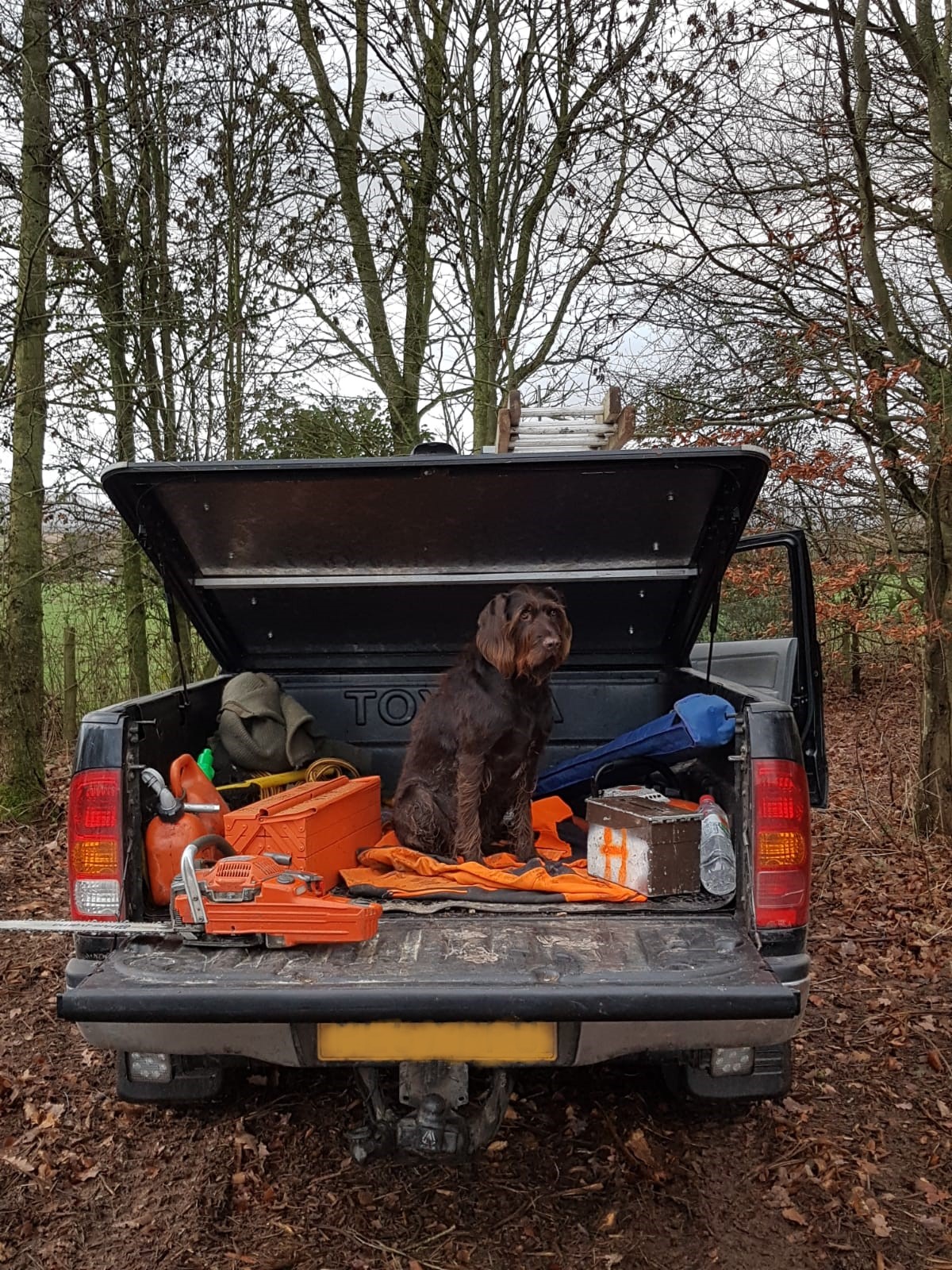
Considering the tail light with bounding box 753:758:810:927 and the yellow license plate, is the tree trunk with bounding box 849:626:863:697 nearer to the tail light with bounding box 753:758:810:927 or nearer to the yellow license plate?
the tail light with bounding box 753:758:810:927

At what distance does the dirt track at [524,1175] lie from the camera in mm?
2633

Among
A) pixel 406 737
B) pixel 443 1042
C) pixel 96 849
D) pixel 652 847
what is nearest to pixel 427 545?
pixel 406 737

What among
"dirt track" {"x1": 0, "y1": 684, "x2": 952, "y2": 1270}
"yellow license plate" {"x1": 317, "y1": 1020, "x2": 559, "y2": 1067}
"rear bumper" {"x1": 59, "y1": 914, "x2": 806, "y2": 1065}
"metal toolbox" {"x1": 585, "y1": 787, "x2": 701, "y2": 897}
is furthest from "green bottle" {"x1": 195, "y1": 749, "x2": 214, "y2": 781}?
"yellow license plate" {"x1": 317, "y1": 1020, "x2": 559, "y2": 1067}

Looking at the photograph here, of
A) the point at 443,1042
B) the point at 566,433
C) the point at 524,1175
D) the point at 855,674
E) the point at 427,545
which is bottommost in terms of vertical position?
the point at 524,1175

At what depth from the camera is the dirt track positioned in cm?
263

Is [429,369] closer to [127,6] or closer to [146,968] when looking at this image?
[127,6]

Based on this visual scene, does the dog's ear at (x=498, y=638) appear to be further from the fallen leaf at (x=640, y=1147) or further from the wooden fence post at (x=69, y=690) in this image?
the wooden fence post at (x=69, y=690)

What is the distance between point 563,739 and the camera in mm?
4730

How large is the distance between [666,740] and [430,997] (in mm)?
1736

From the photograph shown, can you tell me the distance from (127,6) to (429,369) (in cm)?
378

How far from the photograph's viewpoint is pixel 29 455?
707 cm

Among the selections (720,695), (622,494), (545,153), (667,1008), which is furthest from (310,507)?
(545,153)

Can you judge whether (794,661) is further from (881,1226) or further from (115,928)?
(115,928)

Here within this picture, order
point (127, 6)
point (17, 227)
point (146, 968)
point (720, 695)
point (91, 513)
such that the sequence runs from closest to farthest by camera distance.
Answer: point (146, 968) → point (720, 695) → point (17, 227) → point (127, 6) → point (91, 513)
